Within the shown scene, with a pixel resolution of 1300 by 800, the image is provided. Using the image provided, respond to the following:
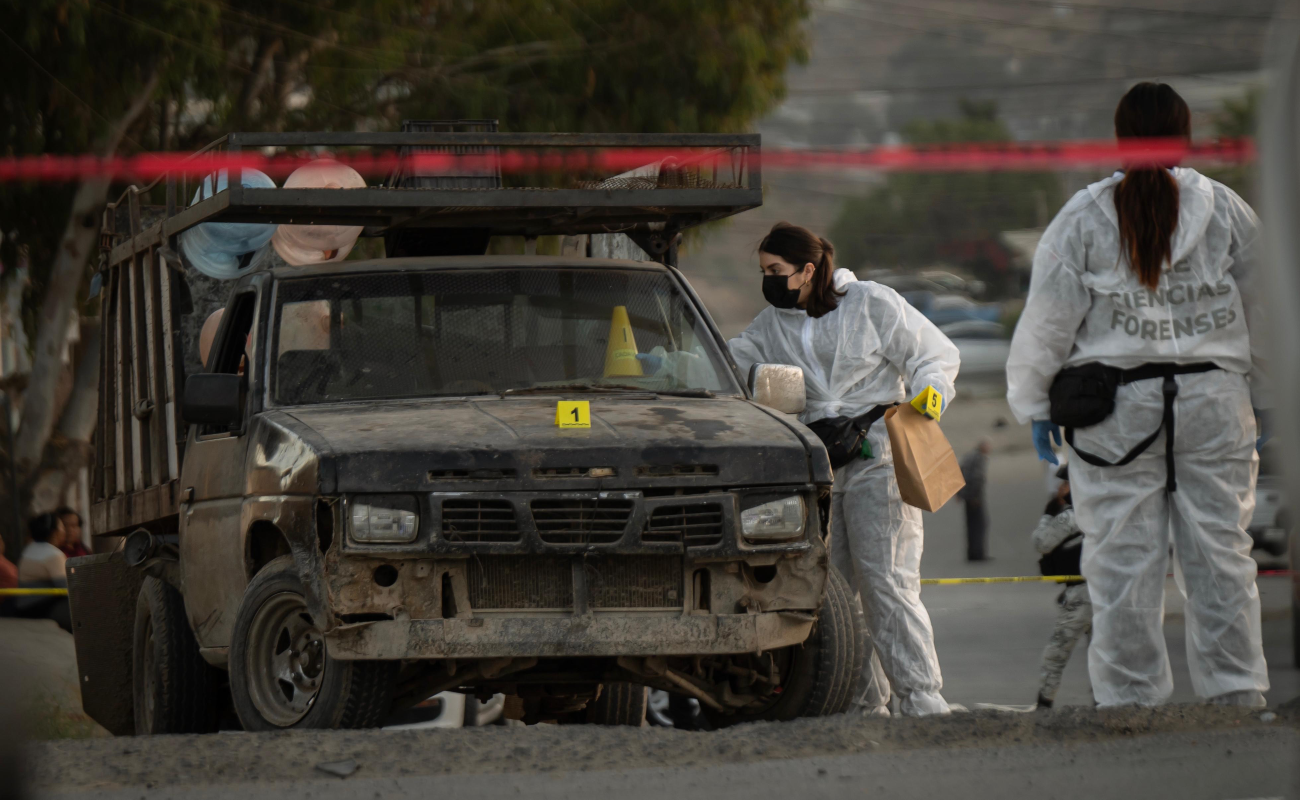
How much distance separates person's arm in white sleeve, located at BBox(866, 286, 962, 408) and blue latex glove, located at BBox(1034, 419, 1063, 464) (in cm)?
110

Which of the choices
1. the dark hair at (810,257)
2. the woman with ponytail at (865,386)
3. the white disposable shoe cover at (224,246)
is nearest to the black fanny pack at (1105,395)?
the woman with ponytail at (865,386)

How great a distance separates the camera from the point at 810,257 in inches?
308

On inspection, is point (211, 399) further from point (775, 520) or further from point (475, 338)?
point (775, 520)

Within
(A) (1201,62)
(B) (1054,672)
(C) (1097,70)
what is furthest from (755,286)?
(B) (1054,672)

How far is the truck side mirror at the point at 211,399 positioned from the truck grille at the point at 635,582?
1.59m

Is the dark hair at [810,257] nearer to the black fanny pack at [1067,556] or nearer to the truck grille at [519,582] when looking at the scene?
the truck grille at [519,582]

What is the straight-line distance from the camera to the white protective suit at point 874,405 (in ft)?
24.2

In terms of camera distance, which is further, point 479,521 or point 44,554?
point 44,554

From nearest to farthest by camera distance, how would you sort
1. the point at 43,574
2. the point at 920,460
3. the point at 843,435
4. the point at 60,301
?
the point at 920,460
the point at 843,435
the point at 43,574
the point at 60,301

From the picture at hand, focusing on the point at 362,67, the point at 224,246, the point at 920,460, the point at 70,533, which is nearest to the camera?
the point at 920,460

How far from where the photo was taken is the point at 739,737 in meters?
5.72

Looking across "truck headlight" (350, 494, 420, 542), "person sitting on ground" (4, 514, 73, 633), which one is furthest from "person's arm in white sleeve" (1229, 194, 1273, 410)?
"person sitting on ground" (4, 514, 73, 633)

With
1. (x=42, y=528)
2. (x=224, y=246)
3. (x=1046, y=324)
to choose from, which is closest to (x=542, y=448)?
(x=1046, y=324)

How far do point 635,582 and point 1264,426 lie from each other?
7.74ft
